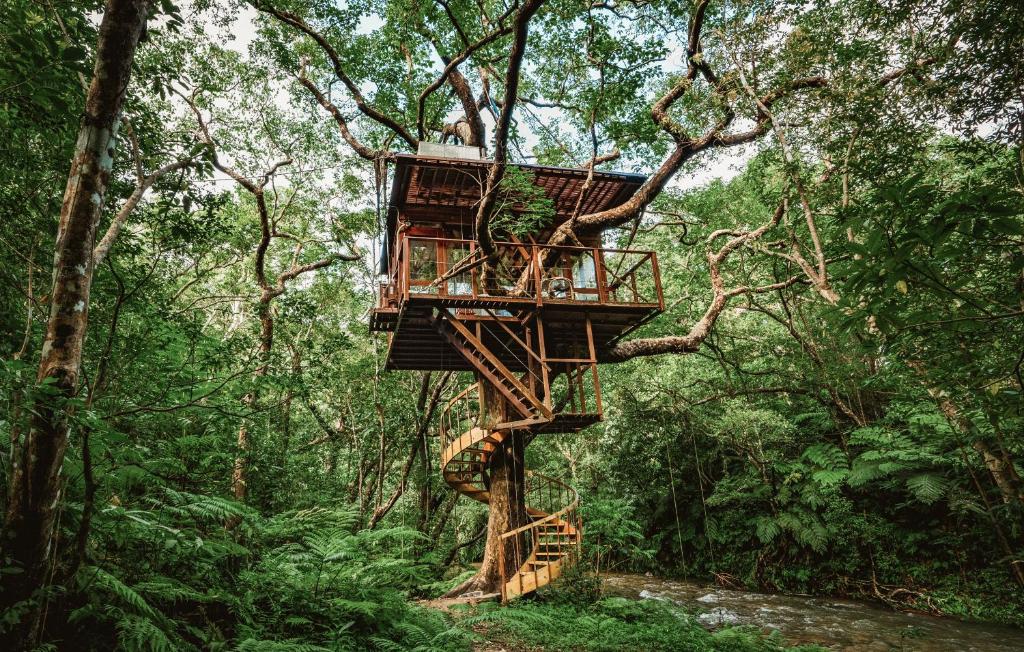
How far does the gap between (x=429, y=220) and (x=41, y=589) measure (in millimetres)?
10304

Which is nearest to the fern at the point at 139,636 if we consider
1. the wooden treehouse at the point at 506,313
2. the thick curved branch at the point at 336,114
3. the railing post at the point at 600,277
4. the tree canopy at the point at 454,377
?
the tree canopy at the point at 454,377

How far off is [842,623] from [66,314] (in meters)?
11.7

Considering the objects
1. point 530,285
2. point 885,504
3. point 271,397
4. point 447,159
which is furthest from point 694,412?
point 271,397

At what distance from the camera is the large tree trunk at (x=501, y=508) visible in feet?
31.5

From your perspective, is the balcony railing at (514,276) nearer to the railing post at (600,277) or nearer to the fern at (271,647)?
the railing post at (600,277)

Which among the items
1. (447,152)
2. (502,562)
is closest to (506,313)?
(447,152)

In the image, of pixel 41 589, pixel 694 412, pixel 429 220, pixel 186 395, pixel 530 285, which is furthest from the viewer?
pixel 694 412

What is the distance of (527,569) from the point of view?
30.6 feet

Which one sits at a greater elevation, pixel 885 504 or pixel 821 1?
pixel 821 1

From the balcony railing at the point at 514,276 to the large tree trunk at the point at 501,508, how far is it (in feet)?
7.39

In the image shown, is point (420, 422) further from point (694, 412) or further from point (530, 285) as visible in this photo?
point (694, 412)

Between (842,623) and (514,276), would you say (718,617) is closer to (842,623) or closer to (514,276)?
(842,623)

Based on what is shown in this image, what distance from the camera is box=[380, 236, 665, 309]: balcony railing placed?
8992 millimetres

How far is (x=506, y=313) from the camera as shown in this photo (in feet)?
34.7
